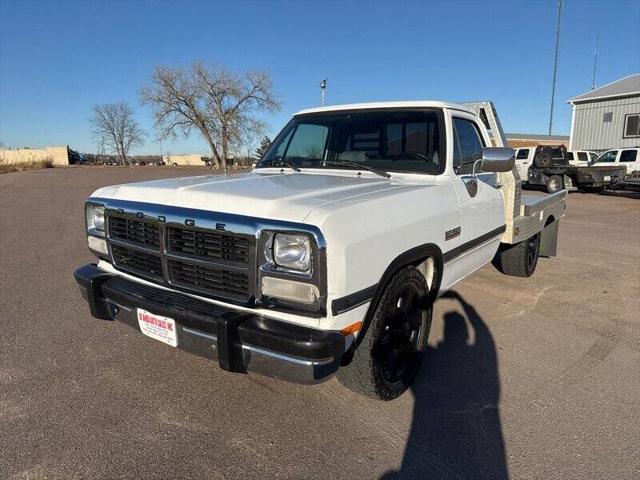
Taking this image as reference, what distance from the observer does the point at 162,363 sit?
3.49 meters

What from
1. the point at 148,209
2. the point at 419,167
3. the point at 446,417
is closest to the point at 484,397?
the point at 446,417

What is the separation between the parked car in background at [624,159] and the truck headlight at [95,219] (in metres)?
20.5

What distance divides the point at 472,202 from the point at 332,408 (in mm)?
1997

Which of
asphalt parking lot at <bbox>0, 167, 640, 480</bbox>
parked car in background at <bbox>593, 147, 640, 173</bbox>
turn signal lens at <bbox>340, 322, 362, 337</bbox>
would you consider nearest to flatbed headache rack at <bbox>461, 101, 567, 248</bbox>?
asphalt parking lot at <bbox>0, 167, 640, 480</bbox>

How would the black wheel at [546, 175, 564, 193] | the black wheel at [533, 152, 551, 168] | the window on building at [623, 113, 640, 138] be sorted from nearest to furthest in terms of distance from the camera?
the black wheel at [546, 175, 564, 193], the black wheel at [533, 152, 551, 168], the window on building at [623, 113, 640, 138]

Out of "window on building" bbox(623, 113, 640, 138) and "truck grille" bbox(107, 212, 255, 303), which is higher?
"window on building" bbox(623, 113, 640, 138)

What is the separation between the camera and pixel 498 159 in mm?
3467

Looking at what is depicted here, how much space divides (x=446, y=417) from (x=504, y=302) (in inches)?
98.3

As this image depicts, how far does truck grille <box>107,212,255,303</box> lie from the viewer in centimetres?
246

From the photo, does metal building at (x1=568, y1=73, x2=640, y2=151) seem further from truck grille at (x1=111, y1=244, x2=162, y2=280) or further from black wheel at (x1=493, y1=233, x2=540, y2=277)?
truck grille at (x1=111, y1=244, x2=162, y2=280)

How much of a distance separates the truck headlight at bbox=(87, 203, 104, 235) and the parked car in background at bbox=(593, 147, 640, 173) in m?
20.5

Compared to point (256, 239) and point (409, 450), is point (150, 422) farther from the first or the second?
point (409, 450)

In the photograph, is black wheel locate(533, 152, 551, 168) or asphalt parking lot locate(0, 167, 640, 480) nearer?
asphalt parking lot locate(0, 167, 640, 480)

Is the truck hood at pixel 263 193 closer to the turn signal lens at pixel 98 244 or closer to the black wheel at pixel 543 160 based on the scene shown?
the turn signal lens at pixel 98 244
